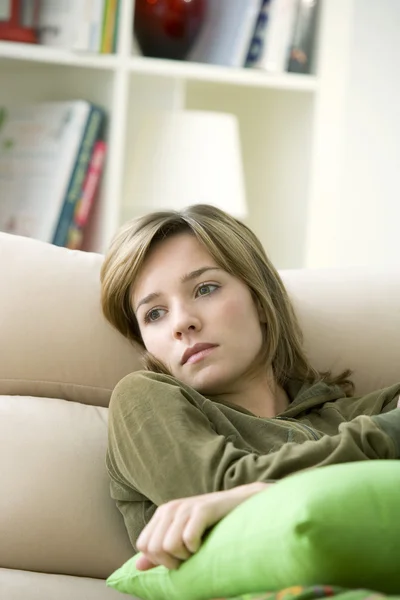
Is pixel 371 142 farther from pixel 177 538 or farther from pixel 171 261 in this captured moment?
pixel 177 538

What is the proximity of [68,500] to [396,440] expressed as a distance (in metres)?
0.47

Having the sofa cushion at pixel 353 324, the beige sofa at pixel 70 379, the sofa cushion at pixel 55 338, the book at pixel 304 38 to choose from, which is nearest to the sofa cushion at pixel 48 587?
the beige sofa at pixel 70 379

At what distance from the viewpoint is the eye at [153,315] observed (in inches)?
56.2

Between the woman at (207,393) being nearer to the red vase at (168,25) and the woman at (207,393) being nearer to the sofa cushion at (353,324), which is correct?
the sofa cushion at (353,324)

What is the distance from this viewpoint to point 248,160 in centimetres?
296

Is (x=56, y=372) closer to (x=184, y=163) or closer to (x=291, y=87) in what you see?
(x=184, y=163)

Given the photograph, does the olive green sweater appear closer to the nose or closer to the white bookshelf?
the nose

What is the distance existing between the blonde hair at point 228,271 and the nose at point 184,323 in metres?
0.07

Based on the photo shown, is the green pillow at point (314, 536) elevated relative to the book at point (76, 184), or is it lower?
elevated

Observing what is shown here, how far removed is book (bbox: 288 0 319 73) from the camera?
2.71 m

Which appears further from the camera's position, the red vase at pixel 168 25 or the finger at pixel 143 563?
the red vase at pixel 168 25

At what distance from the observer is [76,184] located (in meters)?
2.56

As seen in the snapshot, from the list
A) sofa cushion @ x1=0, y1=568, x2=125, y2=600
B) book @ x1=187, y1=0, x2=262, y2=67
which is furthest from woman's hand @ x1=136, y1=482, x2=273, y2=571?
book @ x1=187, y1=0, x2=262, y2=67

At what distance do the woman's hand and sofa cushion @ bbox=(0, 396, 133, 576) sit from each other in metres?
0.32
